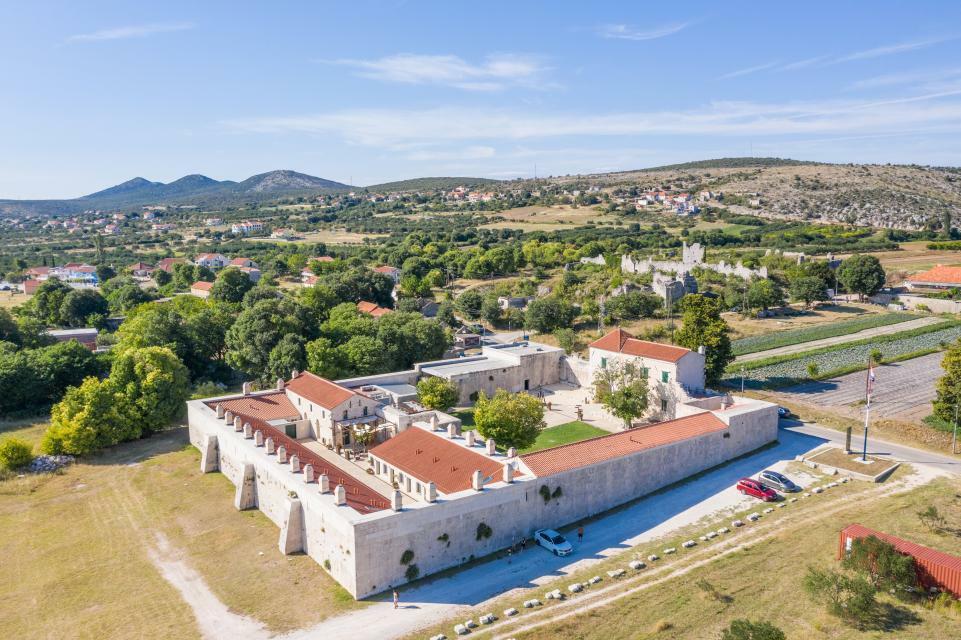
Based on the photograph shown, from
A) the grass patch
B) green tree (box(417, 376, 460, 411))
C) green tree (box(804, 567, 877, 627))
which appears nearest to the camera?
green tree (box(804, 567, 877, 627))

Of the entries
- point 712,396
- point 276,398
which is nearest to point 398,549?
point 276,398

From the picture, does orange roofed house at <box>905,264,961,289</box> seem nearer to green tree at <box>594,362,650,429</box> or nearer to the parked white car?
green tree at <box>594,362,650,429</box>

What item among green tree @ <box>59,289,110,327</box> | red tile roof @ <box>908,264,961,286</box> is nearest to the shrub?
green tree @ <box>59,289,110,327</box>

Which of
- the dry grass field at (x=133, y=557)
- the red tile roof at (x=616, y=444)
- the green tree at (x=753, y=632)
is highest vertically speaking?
the red tile roof at (x=616, y=444)

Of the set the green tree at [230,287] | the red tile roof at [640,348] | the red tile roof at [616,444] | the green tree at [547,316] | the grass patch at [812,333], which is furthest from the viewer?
the green tree at [230,287]

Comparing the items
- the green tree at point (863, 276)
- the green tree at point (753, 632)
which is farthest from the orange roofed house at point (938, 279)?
the green tree at point (753, 632)

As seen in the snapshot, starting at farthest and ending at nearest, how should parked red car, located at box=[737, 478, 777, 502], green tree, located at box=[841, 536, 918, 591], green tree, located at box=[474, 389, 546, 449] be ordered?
1. green tree, located at box=[474, 389, 546, 449]
2. parked red car, located at box=[737, 478, 777, 502]
3. green tree, located at box=[841, 536, 918, 591]

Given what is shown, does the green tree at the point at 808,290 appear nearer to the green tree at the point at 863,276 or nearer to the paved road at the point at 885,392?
the green tree at the point at 863,276

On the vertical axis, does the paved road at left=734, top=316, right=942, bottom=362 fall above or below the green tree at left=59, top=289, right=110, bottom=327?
below
